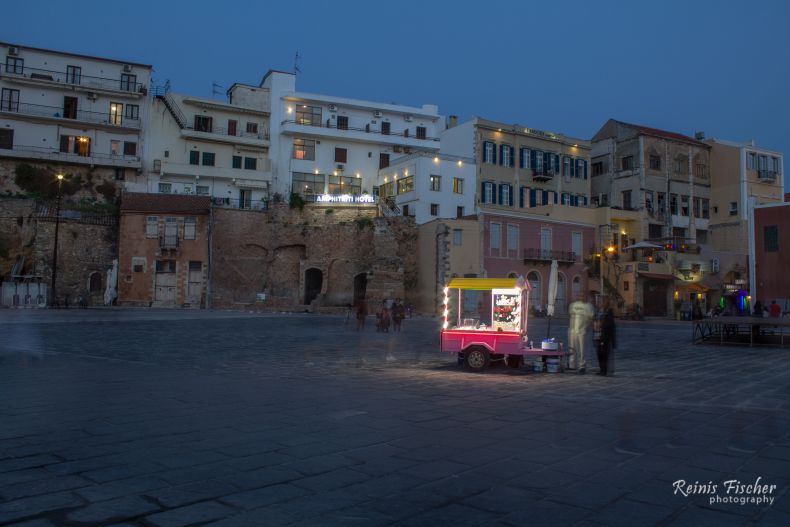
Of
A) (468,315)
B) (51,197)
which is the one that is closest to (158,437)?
(468,315)

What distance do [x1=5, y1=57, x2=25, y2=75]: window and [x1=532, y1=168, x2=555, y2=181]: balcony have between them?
4065 cm

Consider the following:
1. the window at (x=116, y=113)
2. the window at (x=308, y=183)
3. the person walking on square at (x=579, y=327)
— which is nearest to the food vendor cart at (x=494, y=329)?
the person walking on square at (x=579, y=327)

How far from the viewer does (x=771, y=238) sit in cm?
2920

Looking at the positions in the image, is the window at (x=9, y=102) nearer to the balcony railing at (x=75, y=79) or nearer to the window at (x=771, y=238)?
the balcony railing at (x=75, y=79)

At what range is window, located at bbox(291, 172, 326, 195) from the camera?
48688mm

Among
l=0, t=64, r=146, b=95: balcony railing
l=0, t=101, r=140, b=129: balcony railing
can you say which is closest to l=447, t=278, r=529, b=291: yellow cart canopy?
l=0, t=101, r=140, b=129: balcony railing

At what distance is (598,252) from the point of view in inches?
1822

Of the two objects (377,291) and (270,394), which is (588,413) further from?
(377,291)

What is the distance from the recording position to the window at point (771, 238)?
2902cm

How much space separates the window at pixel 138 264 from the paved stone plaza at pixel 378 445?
94.5 ft

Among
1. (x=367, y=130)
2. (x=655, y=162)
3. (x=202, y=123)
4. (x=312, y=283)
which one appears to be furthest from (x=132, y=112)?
(x=655, y=162)

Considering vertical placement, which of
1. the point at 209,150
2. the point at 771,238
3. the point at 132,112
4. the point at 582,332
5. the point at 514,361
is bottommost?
the point at 514,361

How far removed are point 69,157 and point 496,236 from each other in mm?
32500

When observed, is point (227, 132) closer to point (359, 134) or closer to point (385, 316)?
point (359, 134)
